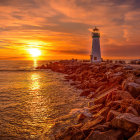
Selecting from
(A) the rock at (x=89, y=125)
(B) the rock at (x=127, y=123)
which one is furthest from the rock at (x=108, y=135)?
(A) the rock at (x=89, y=125)

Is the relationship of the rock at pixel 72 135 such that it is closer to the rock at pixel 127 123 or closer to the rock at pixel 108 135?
the rock at pixel 108 135

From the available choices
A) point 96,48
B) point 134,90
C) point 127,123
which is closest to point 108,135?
point 127,123

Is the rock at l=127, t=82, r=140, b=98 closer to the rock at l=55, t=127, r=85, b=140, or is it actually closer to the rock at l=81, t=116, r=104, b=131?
the rock at l=81, t=116, r=104, b=131

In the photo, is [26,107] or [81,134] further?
[26,107]

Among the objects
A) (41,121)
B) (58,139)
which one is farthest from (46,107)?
(58,139)

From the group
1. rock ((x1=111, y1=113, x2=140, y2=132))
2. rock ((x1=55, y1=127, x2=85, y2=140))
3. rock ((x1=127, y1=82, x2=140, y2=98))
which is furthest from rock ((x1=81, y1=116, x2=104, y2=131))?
rock ((x1=127, y1=82, x2=140, y2=98))

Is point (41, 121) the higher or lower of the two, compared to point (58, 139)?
lower

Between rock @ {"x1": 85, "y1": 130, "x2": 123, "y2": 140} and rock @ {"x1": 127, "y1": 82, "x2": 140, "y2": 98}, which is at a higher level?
rock @ {"x1": 127, "y1": 82, "x2": 140, "y2": 98}

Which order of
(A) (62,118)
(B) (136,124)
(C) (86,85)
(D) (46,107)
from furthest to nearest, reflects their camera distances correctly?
(C) (86,85), (D) (46,107), (A) (62,118), (B) (136,124)

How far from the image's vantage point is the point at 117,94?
6.79 m

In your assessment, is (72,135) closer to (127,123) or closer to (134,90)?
A: (127,123)

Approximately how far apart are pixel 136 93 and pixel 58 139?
479 centimetres

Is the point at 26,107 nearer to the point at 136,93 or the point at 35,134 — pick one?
the point at 35,134

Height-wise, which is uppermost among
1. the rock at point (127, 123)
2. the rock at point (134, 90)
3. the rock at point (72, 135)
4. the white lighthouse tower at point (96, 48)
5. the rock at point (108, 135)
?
the white lighthouse tower at point (96, 48)
